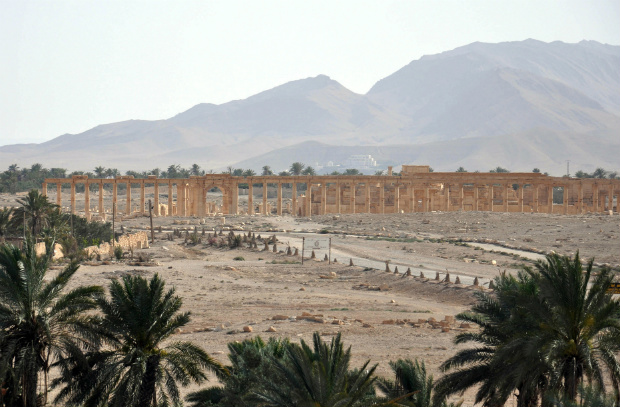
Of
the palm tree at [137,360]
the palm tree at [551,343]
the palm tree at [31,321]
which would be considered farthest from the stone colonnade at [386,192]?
the palm tree at [551,343]

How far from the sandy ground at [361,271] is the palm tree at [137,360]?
4.27m

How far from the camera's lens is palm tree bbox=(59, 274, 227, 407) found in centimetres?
1619

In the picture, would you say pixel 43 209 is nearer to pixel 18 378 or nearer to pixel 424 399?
pixel 18 378

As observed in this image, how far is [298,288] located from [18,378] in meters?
21.2

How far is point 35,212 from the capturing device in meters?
48.1

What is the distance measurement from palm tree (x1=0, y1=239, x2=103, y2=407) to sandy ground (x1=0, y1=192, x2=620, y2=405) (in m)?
6.52

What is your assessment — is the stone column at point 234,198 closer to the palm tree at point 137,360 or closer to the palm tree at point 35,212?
the palm tree at point 35,212

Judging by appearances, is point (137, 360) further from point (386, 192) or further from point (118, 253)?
point (386, 192)

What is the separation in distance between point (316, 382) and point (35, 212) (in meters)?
38.6

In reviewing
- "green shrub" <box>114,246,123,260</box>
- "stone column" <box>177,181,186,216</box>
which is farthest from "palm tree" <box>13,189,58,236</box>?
"stone column" <box>177,181,186,216</box>

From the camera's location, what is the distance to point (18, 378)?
52.9ft

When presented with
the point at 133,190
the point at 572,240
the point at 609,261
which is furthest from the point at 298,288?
the point at 133,190

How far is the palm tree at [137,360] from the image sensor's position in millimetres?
16188

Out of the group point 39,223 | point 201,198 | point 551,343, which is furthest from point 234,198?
Answer: point 551,343
